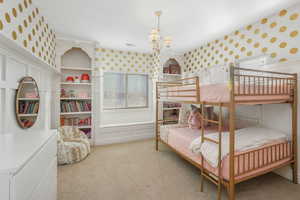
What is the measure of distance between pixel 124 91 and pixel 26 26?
2670 millimetres

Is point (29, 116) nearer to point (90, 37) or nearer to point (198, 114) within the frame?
point (90, 37)


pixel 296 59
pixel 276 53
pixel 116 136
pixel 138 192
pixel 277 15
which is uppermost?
pixel 277 15

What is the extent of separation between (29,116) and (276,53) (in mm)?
3943

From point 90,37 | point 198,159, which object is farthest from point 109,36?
point 198,159

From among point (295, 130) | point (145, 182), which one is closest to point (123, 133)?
point (145, 182)

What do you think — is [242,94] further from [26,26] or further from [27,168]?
[26,26]

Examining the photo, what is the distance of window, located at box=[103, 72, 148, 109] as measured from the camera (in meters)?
4.14

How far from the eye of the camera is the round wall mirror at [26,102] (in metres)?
1.82

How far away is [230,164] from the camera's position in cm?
155

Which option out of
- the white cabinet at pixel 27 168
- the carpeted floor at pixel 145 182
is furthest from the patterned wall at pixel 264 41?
the white cabinet at pixel 27 168

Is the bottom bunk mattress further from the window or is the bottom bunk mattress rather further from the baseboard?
the window

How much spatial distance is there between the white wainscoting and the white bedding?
210 centimetres

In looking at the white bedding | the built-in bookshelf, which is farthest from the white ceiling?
the white bedding

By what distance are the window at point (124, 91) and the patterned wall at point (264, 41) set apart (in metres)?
2.08
